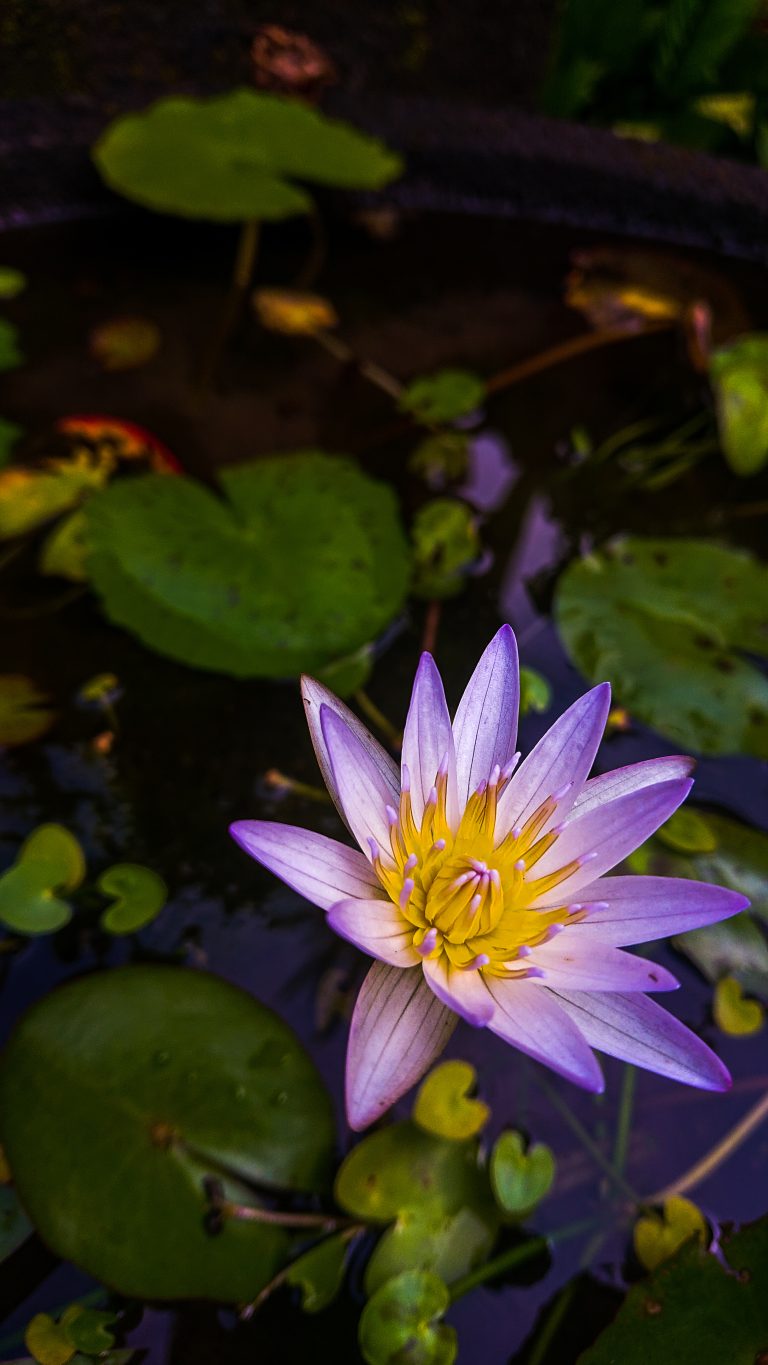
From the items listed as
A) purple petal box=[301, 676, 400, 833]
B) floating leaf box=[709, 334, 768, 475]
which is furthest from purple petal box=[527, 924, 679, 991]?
floating leaf box=[709, 334, 768, 475]

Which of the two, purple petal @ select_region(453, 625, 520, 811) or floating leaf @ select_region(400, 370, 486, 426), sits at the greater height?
purple petal @ select_region(453, 625, 520, 811)

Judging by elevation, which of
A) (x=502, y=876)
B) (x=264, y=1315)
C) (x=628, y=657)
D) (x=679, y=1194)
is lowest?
(x=264, y=1315)

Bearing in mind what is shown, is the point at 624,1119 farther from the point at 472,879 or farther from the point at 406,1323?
the point at 472,879

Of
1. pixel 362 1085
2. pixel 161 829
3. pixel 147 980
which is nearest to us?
pixel 362 1085

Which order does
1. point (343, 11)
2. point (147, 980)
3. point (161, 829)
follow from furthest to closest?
point (343, 11) < point (161, 829) < point (147, 980)

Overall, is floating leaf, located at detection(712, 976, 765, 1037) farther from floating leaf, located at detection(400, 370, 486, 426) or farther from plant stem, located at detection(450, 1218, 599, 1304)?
floating leaf, located at detection(400, 370, 486, 426)

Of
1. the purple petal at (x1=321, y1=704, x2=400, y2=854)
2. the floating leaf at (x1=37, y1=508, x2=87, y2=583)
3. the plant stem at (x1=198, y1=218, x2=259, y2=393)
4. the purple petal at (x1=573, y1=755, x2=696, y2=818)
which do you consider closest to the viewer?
the purple petal at (x1=321, y1=704, x2=400, y2=854)

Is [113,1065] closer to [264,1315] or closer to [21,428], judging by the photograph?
[264,1315]

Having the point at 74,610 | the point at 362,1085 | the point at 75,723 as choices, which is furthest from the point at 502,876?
the point at 74,610
